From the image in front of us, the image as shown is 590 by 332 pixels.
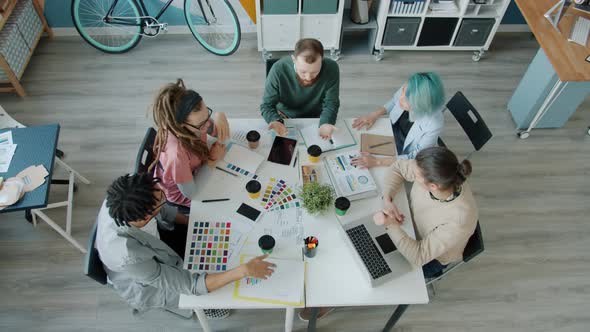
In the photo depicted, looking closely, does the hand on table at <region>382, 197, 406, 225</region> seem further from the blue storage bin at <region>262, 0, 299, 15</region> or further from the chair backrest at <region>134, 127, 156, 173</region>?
the blue storage bin at <region>262, 0, 299, 15</region>

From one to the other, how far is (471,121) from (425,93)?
0.54m

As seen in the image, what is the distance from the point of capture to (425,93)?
211 cm

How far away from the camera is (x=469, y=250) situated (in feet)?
6.35

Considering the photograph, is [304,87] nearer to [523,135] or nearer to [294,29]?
[294,29]

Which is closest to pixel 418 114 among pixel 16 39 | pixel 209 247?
pixel 209 247

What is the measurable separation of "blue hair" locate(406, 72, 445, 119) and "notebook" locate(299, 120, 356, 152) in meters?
0.40

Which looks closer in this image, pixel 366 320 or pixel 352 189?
pixel 352 189

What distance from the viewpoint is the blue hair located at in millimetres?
2107

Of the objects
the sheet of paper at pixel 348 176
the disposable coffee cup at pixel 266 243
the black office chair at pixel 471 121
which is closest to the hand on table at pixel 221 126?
the sheet of paper at pixel 348 176

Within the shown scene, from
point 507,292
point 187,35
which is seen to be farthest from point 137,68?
point 507,292

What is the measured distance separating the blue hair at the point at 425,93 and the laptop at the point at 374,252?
0.69m

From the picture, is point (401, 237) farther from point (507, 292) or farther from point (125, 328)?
point (125, 328)

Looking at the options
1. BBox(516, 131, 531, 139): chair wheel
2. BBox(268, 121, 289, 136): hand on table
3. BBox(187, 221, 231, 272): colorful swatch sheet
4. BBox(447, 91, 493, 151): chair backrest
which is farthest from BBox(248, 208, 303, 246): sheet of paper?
BBox(516, 131, 531, 139): chair wheel

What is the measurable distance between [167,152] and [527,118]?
2954 mm
